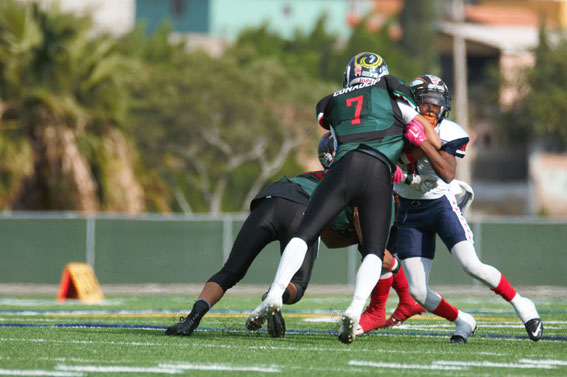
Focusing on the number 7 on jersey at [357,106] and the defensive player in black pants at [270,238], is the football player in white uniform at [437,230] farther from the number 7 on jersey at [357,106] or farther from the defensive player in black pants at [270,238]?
the number 7 on jersey at [357,106]

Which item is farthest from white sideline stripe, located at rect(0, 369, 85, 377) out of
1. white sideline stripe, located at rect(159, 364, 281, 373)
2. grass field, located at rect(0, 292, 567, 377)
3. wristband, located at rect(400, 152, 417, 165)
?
wristband, located at rect(400, 152, 417, 165)

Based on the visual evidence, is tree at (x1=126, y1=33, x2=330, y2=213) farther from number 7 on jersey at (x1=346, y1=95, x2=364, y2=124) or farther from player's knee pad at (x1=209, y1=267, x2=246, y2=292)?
number 7 on jersey at (x1=346, y1=95, x2=364, y2=124)

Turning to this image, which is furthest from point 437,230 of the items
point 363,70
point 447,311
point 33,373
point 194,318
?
point 33,373

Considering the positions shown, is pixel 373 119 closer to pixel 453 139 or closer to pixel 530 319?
pixel 453 139

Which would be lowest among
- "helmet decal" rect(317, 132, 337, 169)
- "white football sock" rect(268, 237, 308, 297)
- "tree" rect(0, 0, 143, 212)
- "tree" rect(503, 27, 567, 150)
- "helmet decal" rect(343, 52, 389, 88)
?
"tree" rect(503, 27, 567, 150)

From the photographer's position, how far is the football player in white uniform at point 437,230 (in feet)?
23.1

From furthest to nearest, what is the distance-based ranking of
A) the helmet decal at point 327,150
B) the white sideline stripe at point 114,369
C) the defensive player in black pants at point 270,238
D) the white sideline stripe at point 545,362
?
the helmet decal at point 327,150, the defensive player in black pants at point 270,238, the white sideline stripe at point 545,362, the white sideline stripe at point 114,369

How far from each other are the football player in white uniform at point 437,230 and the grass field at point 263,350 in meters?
0.22

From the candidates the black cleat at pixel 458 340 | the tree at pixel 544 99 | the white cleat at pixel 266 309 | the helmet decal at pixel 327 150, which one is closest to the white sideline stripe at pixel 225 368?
the white cleat at pixel 266 309

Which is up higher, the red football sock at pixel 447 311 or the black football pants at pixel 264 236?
the black football pants at pixel 264 236

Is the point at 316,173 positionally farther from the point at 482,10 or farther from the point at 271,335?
the point at 482,10

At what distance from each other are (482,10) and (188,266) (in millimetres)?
61722

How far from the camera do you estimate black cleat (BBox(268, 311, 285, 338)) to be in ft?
23.4

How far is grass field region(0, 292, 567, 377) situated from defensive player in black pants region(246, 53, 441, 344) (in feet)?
1.28
